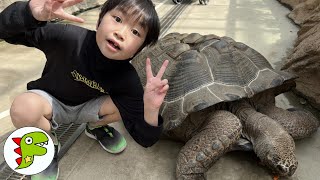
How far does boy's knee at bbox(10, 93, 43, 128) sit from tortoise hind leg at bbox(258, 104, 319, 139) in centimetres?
140

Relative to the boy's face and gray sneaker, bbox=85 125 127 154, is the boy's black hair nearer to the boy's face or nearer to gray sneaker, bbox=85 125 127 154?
the boy's face

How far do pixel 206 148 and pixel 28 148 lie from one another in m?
0.88

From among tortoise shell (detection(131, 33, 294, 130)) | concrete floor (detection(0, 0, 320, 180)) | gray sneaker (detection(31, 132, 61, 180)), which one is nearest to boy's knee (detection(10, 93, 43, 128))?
gray sneaker (detection(31, 132, 61, 180))

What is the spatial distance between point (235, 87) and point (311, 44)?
0.98m

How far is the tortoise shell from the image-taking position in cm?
199

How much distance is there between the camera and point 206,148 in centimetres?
178

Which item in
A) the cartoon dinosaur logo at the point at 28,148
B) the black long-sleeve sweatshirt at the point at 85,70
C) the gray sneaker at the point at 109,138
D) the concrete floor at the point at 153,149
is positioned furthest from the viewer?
the gray sneaker at the point at 109,138

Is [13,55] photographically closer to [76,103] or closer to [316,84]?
[76,103]

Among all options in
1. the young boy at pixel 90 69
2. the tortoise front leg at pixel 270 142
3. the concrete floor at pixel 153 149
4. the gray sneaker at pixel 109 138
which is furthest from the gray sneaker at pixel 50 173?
the tortoise front leg at pixel 270 142

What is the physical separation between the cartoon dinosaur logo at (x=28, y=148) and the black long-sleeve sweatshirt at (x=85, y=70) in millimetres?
→ 430

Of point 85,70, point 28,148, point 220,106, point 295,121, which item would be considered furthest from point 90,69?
point 295,121

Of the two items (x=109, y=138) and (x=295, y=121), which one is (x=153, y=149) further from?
(x=295, y=121)

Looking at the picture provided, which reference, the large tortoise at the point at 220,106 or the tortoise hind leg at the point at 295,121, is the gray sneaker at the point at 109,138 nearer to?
the large tortoise at the point at 220,106

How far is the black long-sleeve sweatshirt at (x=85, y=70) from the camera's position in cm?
157
